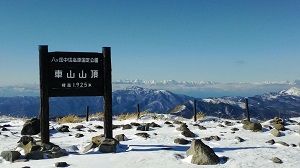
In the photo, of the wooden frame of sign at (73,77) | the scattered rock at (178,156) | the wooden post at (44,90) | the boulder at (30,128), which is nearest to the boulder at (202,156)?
the scattered rock at (178,156)

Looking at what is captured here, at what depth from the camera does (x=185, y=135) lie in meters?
16.9

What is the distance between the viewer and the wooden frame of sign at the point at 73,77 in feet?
44.3

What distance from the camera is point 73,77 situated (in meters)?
13.8

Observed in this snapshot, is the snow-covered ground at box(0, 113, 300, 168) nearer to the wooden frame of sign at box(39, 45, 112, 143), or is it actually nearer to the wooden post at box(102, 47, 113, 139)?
the wooden post at box(102, 47, 113, 139)

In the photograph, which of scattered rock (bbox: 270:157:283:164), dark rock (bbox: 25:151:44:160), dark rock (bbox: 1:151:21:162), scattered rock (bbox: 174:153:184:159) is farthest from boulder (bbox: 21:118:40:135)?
scattered rock (bbox: 270:157:283:164)

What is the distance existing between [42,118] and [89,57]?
304 cm

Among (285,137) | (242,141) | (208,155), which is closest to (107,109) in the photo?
(208,155)

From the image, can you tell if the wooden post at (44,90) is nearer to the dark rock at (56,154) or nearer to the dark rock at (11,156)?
the dark rock at (56,154)

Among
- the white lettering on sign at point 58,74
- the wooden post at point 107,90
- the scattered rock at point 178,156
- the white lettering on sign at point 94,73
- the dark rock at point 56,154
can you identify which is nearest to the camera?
the dark rock at point 56,154

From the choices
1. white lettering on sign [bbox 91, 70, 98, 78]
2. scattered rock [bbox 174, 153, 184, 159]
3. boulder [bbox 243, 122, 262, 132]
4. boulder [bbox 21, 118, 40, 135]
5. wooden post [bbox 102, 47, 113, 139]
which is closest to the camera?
scattered rock [bbox 174, 153, 184, 159]

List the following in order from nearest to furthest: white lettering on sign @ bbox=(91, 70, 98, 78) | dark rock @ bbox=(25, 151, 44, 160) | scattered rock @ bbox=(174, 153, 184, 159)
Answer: dark rock @ bbox=(25, 151, 44, 160), scattered rock @ bbox=(174, 153, 184, 159), white lettering on sign @ bbox=(91, 70, 98, 78)

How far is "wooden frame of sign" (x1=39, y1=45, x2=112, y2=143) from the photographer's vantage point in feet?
44.3

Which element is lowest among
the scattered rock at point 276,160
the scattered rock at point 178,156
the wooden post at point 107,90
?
the scattered rock at point 276,160

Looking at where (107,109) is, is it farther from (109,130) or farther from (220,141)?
(220,141)
